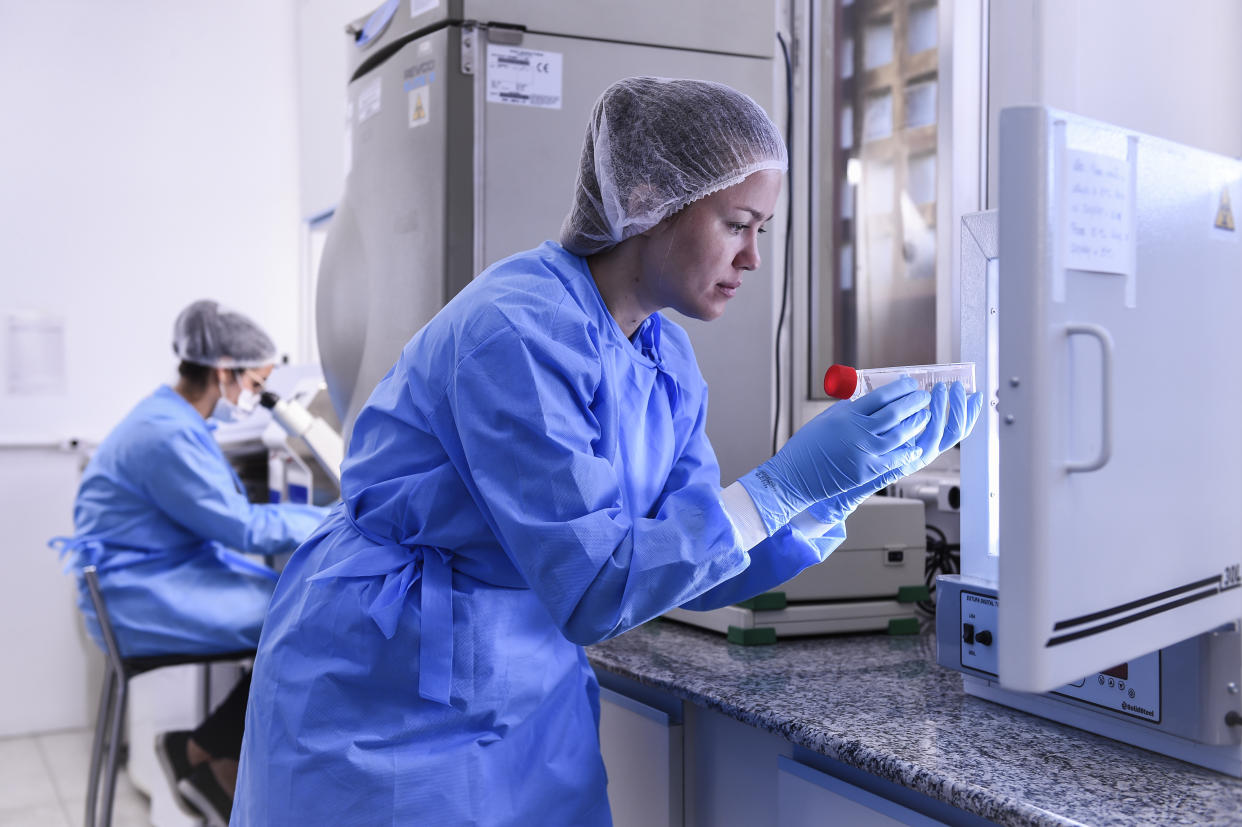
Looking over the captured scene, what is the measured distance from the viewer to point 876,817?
1062mm

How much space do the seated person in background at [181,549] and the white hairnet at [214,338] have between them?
14 cm

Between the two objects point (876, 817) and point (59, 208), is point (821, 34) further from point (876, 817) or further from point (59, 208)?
point (59, 208)

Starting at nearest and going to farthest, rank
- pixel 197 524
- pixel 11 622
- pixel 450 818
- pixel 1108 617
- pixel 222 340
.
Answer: pixel 1108 617, pixel 450 818, pixel 197 524, pixel 222 340, pixel 11 622

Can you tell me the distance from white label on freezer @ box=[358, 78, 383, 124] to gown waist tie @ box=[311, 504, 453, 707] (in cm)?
107

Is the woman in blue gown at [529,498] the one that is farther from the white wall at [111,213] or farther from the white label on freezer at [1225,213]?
the white wall at [111,213]

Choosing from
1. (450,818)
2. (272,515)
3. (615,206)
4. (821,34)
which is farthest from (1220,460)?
(272,515)

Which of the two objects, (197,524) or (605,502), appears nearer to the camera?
(605,502)

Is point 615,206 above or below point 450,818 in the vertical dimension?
above

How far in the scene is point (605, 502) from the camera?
98 cm

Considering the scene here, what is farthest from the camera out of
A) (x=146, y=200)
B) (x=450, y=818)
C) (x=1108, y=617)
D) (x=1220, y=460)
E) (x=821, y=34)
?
(x=146, y=200)

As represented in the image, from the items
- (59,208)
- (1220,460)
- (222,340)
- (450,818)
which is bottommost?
(450,818)

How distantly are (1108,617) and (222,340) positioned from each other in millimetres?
2516

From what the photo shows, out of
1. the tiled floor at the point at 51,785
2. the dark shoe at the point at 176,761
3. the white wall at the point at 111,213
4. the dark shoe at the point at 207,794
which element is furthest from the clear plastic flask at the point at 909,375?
the white wall at the point at 111,213

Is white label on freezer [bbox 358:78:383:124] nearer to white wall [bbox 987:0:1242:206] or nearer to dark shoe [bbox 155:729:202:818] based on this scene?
white wall [bbox 987:0:1242:206]
